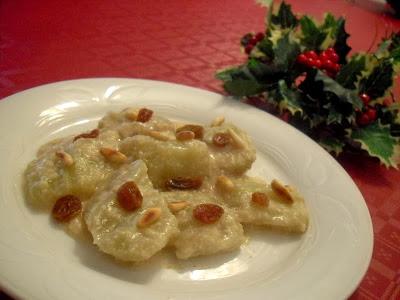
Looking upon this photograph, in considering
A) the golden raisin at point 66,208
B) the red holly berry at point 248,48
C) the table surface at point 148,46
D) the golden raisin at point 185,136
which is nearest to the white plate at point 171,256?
the golden raisin at point 66,208

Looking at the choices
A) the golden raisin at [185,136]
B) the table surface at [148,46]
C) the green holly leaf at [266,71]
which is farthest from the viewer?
the green holly leaf at [266,71]

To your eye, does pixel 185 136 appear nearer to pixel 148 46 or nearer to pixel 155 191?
pixel 155 191

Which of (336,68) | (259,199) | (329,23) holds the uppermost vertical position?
(329,23)

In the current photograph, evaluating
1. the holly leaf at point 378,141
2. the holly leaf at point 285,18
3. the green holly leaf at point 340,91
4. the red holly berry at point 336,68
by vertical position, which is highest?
the holly leaf at point 285,18

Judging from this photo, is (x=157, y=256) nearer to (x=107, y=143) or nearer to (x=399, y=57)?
(x=107, y=143)

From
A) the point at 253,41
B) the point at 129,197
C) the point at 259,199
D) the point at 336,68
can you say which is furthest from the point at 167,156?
the point at 253,41

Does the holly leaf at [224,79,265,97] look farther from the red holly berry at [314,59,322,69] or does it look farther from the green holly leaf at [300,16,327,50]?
the green holly leaf at [300,16,327,50]

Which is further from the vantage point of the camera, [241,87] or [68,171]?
[241,87]

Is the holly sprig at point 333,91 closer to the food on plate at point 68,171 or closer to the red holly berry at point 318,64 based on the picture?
the red holly berry at point 318,64
